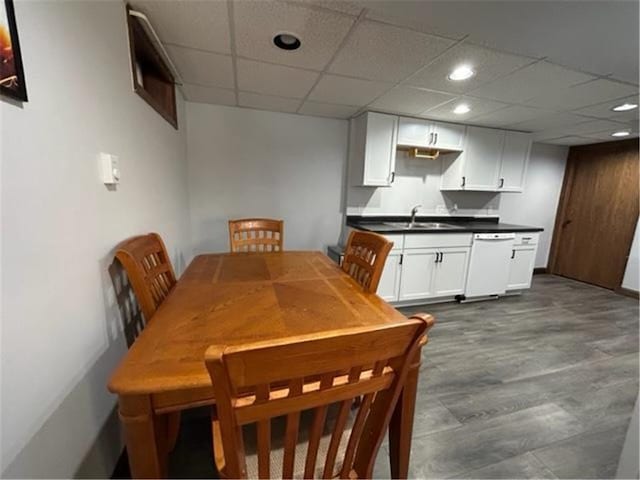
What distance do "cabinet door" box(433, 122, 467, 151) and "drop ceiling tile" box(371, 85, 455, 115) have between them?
0.42 meters

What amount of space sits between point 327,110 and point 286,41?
51.5 inches

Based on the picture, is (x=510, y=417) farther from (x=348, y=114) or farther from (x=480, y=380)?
(x=348, y=114)

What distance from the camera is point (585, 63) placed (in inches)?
64.4

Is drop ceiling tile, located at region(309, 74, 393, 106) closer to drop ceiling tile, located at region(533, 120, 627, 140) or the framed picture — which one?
the framed picture

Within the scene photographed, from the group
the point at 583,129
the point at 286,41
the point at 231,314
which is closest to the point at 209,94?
the point at 286,41

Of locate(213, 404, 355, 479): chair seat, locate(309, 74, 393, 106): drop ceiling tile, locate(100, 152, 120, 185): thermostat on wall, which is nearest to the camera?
locate(213, 404, 355, 479): chair seat

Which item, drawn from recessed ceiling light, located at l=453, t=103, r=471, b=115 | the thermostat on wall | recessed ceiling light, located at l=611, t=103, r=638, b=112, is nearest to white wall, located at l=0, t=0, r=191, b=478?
the thermostat on wall

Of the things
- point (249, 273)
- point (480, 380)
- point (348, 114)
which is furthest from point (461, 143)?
point (249, 273)

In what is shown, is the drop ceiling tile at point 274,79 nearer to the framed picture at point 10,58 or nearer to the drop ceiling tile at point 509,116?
the framed picture at point 10,58

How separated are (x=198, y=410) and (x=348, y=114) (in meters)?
2.96

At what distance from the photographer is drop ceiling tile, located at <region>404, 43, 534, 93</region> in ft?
5.18

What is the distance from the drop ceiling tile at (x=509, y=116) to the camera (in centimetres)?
253

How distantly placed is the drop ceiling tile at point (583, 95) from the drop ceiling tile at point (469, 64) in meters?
0.69

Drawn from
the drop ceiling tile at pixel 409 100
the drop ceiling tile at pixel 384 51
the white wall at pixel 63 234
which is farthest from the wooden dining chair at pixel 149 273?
the drop ceiling tile at pixel 409 100
